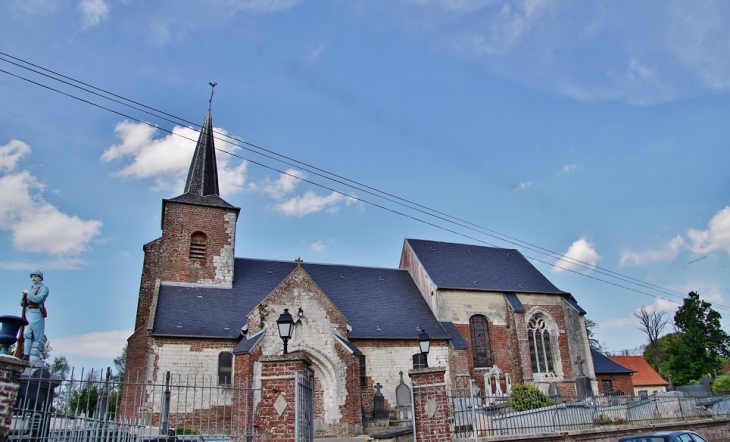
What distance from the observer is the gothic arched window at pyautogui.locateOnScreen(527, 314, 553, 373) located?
26.6 metres

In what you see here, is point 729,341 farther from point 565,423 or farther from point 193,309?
point 193,309

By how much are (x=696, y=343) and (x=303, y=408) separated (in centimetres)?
3854

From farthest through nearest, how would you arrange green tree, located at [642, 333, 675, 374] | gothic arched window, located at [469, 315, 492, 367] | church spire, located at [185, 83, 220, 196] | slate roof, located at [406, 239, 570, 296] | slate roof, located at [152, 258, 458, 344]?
green tree, located at [642, 333, 675, 374] → slate roof, located at [406, 239, 570, 296] → church spire, located at [185, 83, 220, 196] → gothic arched window, located at [469, 315, 492, 367] → slate roof, located at [152, 258, 458, 344]

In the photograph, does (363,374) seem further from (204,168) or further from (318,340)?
(204,168)

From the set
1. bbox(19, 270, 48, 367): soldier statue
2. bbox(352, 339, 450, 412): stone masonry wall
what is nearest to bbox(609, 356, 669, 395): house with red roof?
bbox(352, 339, 450, 412): stone masonry wall

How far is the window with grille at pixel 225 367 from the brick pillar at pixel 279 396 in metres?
12.7

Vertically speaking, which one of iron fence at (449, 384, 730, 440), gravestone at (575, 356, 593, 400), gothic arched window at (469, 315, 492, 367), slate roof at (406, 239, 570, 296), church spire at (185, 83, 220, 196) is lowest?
iron fence at (449, 384, 730, 440)

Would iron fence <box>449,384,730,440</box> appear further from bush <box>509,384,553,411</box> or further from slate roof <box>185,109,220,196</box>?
slate roof <box>185,109,220,196</box>

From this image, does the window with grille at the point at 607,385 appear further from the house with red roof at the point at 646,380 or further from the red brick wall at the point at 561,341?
the house with red roof at the point at 646,380

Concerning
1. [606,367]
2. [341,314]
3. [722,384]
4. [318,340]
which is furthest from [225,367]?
[722,384]

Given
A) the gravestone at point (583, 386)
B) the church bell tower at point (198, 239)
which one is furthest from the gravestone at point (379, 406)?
the gravestone at point (583, 386)

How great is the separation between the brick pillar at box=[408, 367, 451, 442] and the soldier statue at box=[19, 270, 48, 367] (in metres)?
7.17

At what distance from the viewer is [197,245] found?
79.2ft

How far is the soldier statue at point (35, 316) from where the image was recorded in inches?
371
